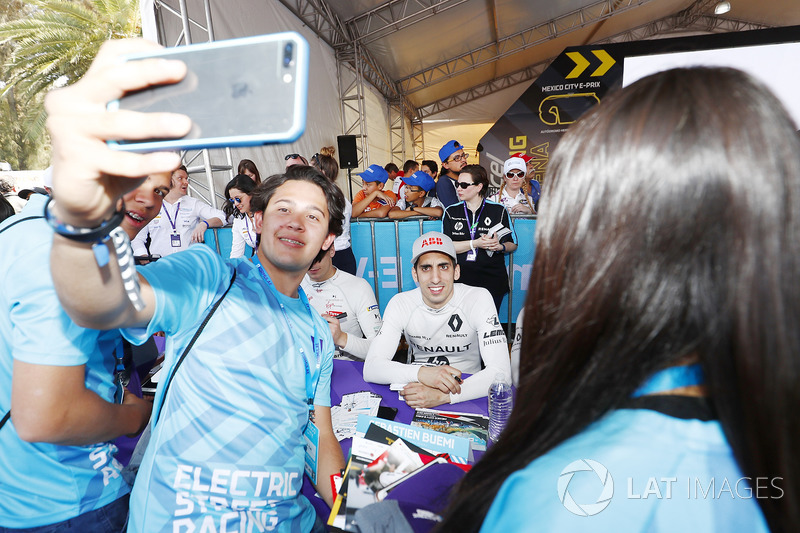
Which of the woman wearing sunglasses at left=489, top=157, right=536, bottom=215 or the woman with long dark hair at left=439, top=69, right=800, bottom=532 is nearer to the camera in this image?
the woman with long dark hair at left=439, top=69, right=800, bottom=532

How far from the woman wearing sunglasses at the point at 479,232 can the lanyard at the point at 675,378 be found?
3348 mm

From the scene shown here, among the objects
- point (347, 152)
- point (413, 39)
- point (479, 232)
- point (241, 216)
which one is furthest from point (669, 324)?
point (413, 39)

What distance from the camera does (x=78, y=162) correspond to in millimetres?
556

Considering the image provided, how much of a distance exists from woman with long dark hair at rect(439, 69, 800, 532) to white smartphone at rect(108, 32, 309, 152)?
1.23 feet

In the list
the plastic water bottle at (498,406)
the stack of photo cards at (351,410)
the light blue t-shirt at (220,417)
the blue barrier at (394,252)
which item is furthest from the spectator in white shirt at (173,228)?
the plastic water bottle at (498,406)

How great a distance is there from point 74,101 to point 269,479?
110cm

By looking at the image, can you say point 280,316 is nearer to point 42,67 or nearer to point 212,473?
point 212,473

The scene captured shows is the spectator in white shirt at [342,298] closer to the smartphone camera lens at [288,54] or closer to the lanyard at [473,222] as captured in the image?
the lanyard at [473,222]

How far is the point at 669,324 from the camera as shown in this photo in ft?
1.50

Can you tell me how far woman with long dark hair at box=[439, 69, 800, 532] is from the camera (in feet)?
1.35

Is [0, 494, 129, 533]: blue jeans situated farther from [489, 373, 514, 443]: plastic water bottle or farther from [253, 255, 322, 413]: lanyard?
[489, 373, 514, 443]: plastic water bottle

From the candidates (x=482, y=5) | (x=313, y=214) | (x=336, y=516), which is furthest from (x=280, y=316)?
(x=482, y=5)

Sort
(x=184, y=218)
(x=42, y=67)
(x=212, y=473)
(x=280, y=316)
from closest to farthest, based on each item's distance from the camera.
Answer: (x=212, y=473) < (x=280, y=316) < (x=184, y=218) < (x=42, y=67)

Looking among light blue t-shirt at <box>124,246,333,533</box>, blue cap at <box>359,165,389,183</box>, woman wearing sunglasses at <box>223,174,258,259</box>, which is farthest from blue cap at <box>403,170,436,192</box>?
light blue t-shirt at <box>124,246,333,533</box>
